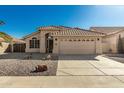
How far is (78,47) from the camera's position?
22.9 metres

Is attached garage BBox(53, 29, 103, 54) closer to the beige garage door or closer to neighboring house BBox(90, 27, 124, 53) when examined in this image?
the beige garage door

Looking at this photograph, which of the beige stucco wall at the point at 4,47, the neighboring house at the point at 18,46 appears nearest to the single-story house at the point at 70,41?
the beige stucco wall at the point at 4,47

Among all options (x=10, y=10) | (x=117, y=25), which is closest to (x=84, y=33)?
(x=10, y=10)

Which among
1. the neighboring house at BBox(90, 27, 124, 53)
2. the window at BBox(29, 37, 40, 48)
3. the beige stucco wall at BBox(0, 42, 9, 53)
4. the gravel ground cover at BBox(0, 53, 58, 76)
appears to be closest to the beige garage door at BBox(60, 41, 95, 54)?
the window at BBox(29, 37, 40, 48)

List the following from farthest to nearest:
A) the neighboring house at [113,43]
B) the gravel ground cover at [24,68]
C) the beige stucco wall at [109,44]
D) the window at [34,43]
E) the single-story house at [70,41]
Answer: the beige stucco wall at [109,44] < the neighboring house at [113,43] < the window at [34,43] < the single-story house at [70,41] < the gravel ground cover at [24,68]

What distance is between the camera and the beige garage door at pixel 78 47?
74.9 ft

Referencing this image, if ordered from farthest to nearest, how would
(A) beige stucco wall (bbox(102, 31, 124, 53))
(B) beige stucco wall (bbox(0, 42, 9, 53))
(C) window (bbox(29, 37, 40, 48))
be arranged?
(A) beige stucco wall (bbox(102, 31, 124, 53)), (B) beige stucco wall (bbox(0, 42, 9, 53)), (C) window (bbox(29, 37, 40, 48))

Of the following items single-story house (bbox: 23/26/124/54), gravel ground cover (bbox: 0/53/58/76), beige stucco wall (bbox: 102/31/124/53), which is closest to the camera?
gravel ground cover (bbox: 0/53/58/76)

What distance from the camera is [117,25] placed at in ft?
133

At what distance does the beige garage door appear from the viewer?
2284 centimetres

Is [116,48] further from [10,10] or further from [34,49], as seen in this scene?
[10,10]

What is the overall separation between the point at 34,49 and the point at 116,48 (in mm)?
13477

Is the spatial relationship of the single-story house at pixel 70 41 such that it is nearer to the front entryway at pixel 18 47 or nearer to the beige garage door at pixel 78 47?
the beige garage door at pixel 78 47

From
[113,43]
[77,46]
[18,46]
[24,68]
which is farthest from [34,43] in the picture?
[24,68]
